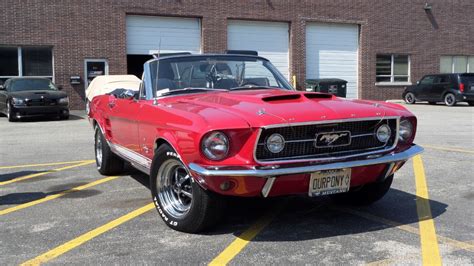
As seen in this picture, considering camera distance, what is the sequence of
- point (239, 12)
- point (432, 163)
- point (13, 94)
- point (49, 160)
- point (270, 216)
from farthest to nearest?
point (239, 12)
point (13, 94)
point (49, 160)
point (432, 163)
point (270, 216)

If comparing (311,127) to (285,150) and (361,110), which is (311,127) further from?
(361,110)

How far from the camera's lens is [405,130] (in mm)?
4766

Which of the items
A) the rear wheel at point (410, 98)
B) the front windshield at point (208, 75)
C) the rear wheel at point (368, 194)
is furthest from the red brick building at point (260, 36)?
the rear wheel at point (368, 194)

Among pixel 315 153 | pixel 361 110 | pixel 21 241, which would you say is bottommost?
pixel 21 241

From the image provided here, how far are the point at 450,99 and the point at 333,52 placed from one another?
6.21 meters

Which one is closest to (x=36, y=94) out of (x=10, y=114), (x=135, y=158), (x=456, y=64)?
(x=10, y=114)

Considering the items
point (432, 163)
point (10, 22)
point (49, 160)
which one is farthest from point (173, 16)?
point (432, 163)

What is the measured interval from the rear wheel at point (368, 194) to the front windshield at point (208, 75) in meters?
1.41

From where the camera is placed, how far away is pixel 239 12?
23562 millimetres

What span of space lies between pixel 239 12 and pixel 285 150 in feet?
66.4

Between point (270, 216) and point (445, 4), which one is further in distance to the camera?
point (445, 4)

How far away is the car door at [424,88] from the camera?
24594 millimetres

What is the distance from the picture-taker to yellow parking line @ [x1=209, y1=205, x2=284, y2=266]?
3.87 metres

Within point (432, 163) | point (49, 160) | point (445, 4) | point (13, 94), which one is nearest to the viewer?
point (432, 163)
